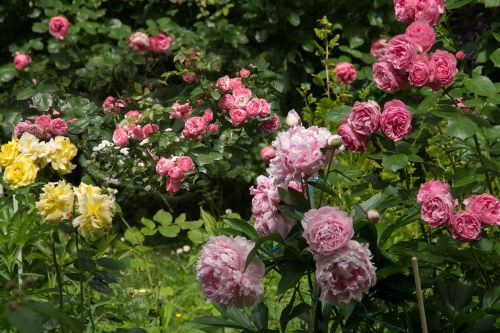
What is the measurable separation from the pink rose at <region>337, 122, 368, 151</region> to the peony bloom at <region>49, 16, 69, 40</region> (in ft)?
8.80

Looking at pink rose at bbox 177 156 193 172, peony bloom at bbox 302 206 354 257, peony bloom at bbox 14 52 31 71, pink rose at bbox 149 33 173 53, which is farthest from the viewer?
peony bloom at bbox 14 52 31 71

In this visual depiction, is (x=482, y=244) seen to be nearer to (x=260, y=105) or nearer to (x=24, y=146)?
(x=24, y=146)

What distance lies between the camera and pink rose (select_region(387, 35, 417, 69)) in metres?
1.86

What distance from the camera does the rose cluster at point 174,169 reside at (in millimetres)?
2809

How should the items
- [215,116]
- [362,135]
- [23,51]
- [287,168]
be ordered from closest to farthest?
[287,168]
[362,135]
[215,116]
[23,51]

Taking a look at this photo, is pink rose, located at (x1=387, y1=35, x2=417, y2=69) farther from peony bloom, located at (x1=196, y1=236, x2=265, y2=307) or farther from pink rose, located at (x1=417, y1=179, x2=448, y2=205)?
peony bloom, located at (x1=196, y1=236, x2=265, y2=307)

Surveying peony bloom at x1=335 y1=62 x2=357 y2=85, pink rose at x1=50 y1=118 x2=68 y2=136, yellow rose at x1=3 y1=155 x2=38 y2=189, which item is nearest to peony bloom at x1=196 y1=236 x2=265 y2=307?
yellow rose at x1=3 y1=155 x2=38 y2=189

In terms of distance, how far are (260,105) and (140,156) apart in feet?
1.61

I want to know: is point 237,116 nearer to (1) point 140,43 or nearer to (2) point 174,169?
(2) point 174,169

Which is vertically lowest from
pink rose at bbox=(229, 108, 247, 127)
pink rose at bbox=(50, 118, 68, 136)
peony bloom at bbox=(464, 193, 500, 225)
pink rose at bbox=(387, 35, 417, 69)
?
pink rose at bbox=(50, 118, 68, 136)

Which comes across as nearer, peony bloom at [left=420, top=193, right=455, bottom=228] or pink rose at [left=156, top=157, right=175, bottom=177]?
peony bloom at [left=420, top=193, right=455, bottom=228]

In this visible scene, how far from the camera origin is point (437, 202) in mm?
1760

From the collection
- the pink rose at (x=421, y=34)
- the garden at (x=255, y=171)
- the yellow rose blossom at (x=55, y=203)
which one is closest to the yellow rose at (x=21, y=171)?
the garden at (x=255, y=171)

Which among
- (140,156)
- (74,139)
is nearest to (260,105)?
(140,156)
